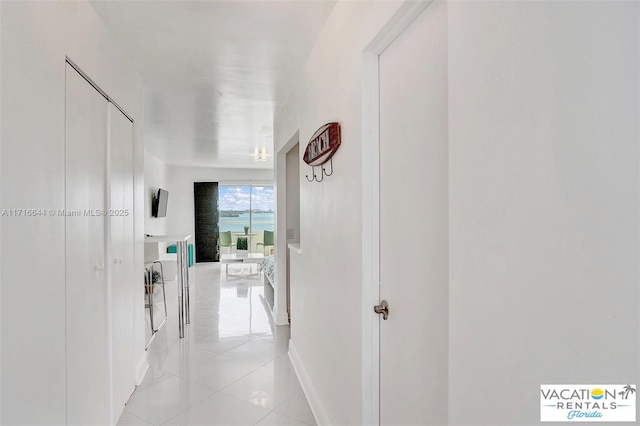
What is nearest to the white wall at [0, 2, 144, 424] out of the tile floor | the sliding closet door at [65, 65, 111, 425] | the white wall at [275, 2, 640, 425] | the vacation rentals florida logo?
the sliding closet door at [65, 65, 111, 425]

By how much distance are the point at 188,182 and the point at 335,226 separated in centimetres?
785

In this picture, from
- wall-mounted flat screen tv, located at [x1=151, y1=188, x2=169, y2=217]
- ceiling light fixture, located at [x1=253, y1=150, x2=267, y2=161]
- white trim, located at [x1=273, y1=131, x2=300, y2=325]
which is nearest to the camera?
white trim, located at [x1=273, y1=131, x2=300, y2=325]

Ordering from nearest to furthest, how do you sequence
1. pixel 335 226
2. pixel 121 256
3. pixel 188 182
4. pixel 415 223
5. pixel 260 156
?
pixel 415 223, pixel 335 226, pixel 121 256, pixel 260 156, pixel 188 182

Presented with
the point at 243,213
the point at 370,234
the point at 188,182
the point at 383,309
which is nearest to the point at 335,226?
the point at 370,234

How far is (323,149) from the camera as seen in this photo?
1.97 meters

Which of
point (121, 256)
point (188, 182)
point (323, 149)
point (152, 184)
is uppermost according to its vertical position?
point (188, 182)

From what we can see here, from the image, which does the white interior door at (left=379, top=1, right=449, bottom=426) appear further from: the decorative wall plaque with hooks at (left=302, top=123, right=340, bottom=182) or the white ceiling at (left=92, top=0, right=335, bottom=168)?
the white ceiling at (left=92, top=0, right=335, bottom=168)

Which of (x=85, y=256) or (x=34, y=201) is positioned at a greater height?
(x=34, y=201)

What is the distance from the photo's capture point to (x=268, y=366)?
9.86ft

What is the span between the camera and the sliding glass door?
9.12 m

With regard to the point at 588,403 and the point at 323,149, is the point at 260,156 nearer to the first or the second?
the point at 323,149

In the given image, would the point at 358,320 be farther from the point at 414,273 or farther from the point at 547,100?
the point at 547,100

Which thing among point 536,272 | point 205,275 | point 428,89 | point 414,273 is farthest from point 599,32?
point 205,275

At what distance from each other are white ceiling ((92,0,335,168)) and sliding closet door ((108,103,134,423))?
0.52 metres
